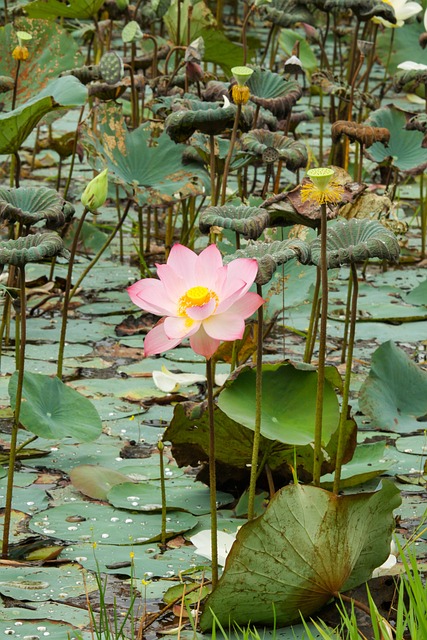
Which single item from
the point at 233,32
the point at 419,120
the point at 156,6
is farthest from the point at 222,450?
the point at 233,32

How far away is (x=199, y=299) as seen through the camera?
1487 millimetres

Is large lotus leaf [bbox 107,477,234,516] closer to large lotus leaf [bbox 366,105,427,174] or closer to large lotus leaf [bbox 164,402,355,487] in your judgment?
large lotus leaf [bbox 164,402,355,487]

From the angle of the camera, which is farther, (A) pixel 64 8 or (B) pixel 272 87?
(A) pixel 64 8

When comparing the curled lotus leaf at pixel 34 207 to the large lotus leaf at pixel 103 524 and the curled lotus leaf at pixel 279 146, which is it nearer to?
the large lotus leaf at pixel 103 524

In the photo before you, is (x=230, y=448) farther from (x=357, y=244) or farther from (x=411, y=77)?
(x=411, y=77)

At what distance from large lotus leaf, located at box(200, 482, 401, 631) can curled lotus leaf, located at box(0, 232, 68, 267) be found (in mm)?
532

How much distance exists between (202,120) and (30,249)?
770 millimetres

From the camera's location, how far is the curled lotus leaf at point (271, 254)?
5.21 feet

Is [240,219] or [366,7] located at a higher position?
[366,7]

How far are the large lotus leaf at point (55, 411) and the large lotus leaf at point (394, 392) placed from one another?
63 centimetres

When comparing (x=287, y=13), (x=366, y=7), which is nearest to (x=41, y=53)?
(x=287, y=13)

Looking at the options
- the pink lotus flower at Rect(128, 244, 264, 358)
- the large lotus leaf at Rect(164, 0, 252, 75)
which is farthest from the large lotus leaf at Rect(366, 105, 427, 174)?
the pink lotus flower at Rect(128, 244, 264, 358)

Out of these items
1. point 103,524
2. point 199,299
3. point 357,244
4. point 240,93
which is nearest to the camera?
point 199,299

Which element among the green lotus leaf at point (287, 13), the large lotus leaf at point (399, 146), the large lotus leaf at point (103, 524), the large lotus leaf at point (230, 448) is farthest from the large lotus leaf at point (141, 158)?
the large lotus leaf at point (103, 524)
